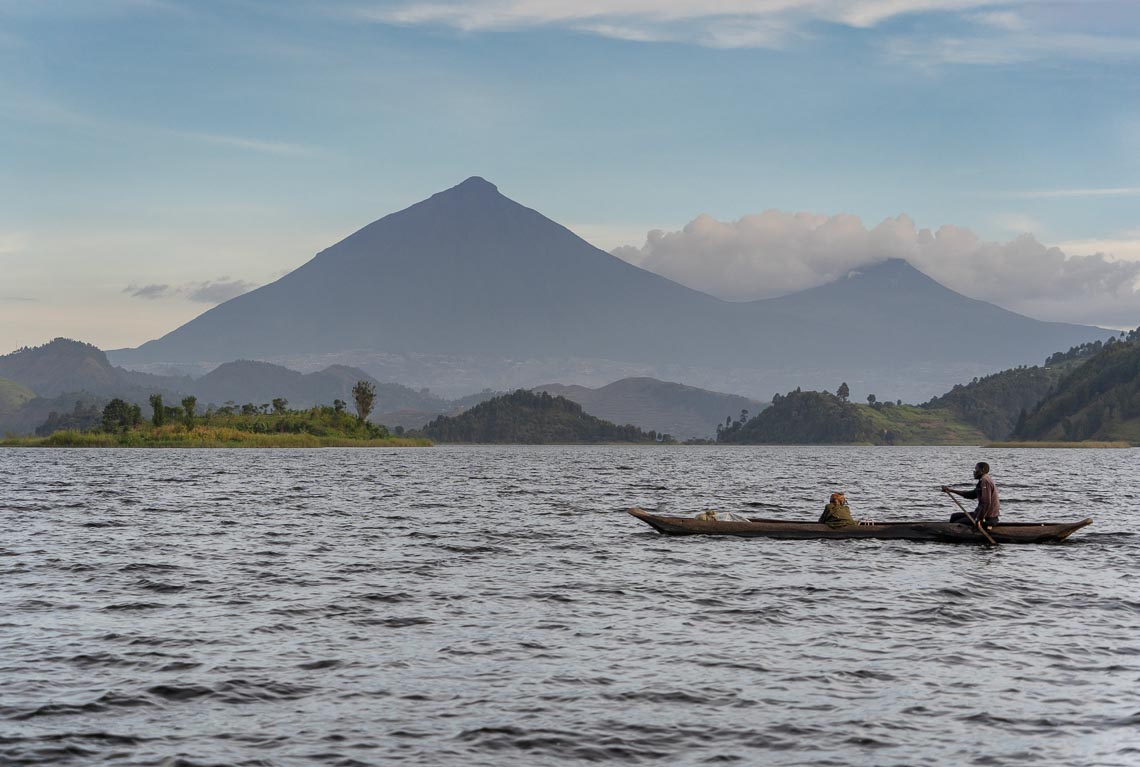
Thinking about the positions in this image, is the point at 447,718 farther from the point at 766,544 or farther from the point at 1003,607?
the point at 766,544

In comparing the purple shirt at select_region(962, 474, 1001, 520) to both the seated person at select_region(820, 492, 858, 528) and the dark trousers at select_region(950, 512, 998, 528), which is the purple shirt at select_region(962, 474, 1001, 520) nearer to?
the dark trousers at select_region(950, 512, 998, 528)

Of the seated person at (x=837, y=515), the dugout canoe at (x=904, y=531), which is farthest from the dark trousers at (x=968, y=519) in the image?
the seated person at (x=837, y=515)

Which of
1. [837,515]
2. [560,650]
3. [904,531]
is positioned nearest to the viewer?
[560,650]

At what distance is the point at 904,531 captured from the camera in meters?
44.9

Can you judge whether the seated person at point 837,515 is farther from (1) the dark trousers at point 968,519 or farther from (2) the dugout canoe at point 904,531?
(1) the dark trousers at point 968,519

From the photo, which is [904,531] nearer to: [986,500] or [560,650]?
[986,500]

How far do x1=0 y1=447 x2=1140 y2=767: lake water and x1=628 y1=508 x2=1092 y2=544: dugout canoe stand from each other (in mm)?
598

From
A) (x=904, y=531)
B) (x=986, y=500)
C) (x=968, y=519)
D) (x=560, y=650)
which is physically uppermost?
(x=986, y=500)

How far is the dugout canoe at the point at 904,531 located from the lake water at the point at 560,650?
1.96 feet

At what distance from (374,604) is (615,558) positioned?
12712mm

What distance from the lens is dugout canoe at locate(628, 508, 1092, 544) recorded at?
144ft

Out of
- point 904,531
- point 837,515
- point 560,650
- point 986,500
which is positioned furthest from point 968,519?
point 560,650

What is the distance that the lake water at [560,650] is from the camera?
17.1 m

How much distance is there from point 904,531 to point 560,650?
82.6 feet
